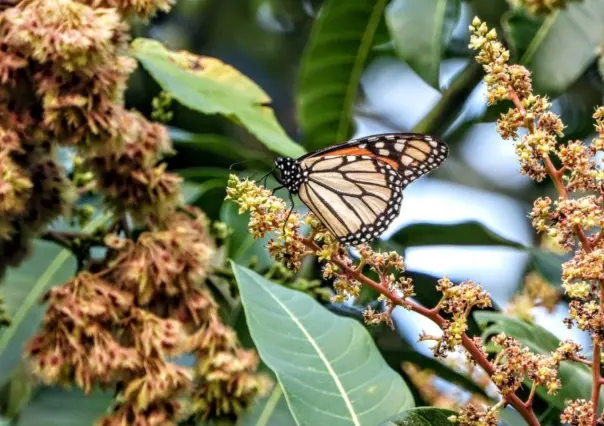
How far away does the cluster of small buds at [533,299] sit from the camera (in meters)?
1.70

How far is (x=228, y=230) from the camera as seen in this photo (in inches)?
61.6

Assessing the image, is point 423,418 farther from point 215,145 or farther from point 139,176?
point 215,145

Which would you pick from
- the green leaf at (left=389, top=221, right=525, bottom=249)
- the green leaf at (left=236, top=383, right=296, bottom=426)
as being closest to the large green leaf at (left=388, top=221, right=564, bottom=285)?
the green leaf at (left=389, top=221, right=525, bottom=249)

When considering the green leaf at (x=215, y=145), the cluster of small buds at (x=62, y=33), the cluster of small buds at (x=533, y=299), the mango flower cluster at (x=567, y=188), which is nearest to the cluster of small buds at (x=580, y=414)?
the mango flower cluster at (x=567, y=188)

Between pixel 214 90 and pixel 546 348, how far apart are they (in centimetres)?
71

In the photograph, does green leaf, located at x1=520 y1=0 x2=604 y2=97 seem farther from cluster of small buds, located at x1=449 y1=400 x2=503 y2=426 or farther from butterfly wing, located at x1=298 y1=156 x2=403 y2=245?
cluster of small buds, located at x1=449 y1=400 x2=503 y2=426

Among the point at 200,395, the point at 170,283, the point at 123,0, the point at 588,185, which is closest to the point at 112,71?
the point at 123,0

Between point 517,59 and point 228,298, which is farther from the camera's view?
point 517,59

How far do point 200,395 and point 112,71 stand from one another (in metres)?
0.41

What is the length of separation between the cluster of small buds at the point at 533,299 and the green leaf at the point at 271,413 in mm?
471

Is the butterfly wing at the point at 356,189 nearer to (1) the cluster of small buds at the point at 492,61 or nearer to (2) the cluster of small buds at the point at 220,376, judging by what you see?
(2) the cluster of small buds at the point at 220,376

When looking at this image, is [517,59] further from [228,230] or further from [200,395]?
[200,395]

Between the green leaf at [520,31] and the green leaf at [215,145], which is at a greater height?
the green leaf at [520,31]

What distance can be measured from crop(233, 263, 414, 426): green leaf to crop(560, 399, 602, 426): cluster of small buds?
316mm
